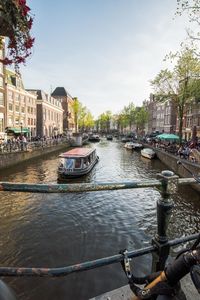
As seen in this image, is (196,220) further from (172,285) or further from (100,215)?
(172,285)

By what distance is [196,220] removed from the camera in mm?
11750

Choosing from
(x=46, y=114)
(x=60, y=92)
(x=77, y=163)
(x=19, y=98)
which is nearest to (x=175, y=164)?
(x=77, y=163)

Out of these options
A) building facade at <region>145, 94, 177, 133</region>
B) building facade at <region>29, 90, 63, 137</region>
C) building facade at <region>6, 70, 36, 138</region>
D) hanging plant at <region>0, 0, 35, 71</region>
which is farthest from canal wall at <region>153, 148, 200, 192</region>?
building facade at <region>29, 90, 63, 137</region>

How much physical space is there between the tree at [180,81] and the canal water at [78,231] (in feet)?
61.2

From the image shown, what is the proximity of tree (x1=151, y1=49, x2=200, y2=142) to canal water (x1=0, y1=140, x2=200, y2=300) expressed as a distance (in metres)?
18.6

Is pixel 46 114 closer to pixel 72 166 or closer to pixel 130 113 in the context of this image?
pixel 130 113

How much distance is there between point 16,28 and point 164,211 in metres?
4.10

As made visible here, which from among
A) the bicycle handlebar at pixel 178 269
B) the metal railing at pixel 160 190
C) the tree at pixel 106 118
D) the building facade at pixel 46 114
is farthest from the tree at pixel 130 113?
the bicycle handlebar at pixel 178 269

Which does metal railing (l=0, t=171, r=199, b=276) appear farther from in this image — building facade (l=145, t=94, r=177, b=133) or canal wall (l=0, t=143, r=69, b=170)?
building facade (l=145, t=94, r=177, b=133)

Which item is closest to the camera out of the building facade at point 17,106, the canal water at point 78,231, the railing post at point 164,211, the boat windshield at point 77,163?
the railing post at point 164,211

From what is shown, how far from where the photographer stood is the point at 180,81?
31938mm

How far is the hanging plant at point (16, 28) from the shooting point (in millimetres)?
3781

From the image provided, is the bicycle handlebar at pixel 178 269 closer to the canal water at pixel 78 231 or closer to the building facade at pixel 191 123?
the canal water at pixel 78 231

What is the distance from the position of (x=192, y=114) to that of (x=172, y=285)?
177 ft
